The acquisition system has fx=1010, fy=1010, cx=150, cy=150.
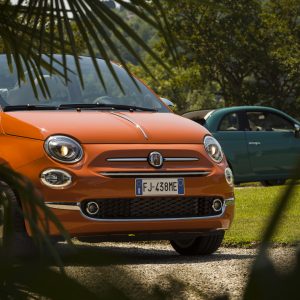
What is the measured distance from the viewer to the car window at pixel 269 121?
18.2m

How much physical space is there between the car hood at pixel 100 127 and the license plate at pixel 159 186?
11.5 inches

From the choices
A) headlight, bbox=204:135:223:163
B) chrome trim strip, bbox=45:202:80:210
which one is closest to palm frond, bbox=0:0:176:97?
chrome trim strip, bbox=45:202:80:210

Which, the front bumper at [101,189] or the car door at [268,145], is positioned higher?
the front bumper at [101,189]

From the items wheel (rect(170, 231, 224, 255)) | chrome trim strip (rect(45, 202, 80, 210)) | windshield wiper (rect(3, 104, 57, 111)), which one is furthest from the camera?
wheel (rect(170, 231, 224, 255))

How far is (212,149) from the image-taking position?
25.1ft

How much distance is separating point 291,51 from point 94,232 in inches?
1500

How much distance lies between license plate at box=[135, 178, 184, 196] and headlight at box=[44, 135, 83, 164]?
1.51ft

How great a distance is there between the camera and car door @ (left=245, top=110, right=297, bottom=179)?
17.7 meters

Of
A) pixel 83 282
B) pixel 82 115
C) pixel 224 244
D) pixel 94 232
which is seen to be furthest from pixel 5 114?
pixel 83 282

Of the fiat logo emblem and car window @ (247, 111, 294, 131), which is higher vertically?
the fiat logo emblem

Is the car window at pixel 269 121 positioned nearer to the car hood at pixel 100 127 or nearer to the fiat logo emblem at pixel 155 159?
the car hood at pixel 100 127

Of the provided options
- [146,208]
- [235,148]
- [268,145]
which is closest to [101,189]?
[146,208]

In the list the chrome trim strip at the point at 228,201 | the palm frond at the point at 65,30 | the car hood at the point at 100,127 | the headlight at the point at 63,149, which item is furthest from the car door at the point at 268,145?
the palm frond at the point at 65,30

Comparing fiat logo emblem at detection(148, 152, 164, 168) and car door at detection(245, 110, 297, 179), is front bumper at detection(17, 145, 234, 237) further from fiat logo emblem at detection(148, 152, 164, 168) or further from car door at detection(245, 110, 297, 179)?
car door at detection(245, 110, 297, 179)
